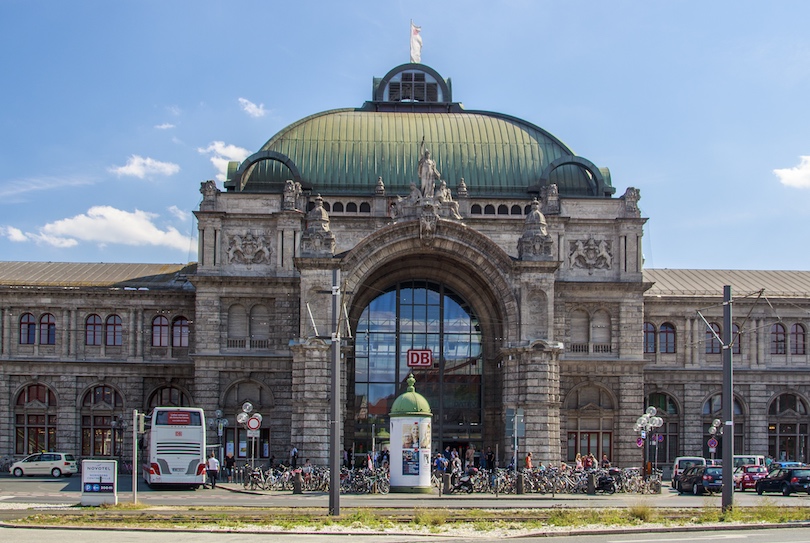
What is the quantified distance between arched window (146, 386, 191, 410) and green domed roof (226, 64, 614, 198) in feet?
42.2

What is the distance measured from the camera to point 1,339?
67375mm

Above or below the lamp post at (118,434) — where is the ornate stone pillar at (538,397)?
above

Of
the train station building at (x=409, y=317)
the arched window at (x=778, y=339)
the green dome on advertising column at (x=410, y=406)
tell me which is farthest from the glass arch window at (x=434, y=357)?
the arched window at (x=778, y=339)

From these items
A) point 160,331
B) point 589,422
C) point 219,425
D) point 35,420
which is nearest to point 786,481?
point 589,422

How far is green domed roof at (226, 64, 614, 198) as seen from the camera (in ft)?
216

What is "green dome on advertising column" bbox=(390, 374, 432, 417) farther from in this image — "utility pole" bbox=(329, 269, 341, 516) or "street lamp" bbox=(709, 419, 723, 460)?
"street lamp" bbox=(709, 419, 723, 460)

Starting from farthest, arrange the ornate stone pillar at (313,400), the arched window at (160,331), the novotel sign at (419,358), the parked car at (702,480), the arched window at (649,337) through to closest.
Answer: the arched window at (649,337) < the arched window at (160,331) < the novotel sign at (419,358) < the ornate stone pillar at (313,400) < the parked car at (702,480)

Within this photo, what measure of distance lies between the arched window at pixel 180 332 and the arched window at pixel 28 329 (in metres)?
8.31

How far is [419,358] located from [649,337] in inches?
614

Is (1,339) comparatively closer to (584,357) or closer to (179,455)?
(179,455)

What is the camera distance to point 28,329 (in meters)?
67.9

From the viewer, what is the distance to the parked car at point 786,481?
4912 centimetres

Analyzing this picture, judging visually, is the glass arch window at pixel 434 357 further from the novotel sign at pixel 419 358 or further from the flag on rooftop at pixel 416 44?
the flag on rooftop at pixel 416 44

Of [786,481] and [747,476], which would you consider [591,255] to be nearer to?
[747,476]
